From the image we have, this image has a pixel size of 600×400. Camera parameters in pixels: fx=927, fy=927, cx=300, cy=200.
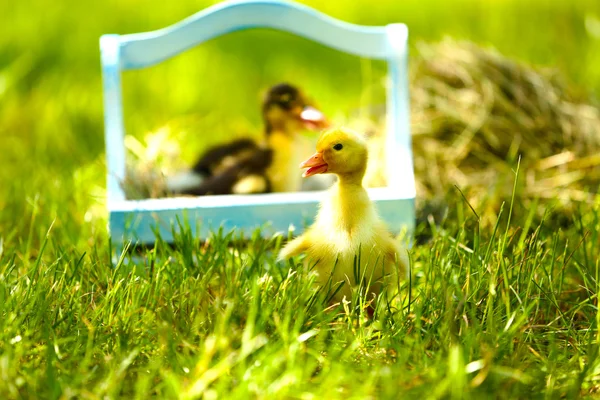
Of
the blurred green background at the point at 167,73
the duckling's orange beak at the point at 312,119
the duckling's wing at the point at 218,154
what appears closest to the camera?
the duckling's orange beak at the point at 312,119

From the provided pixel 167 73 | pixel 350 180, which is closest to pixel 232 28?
pixel 350 180

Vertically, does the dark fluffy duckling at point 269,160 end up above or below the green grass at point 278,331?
above

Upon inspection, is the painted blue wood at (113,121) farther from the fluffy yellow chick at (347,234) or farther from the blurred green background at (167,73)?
the fluffy yellow chick at (347,234)

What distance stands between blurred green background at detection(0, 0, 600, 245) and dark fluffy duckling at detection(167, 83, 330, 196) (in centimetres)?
35

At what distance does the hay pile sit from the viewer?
3256 millimetres

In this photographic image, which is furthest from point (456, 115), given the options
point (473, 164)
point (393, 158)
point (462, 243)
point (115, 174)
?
point (115, 174)

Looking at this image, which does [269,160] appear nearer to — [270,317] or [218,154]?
[218,154]

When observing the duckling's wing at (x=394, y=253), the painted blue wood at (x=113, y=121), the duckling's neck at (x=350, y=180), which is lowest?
the duckling's wing at (x=394, y=253)

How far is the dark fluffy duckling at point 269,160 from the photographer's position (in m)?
3.06

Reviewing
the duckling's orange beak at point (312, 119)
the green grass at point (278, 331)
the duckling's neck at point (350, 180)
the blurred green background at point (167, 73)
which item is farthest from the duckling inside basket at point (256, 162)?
the duckling's neck at point (350, 180)

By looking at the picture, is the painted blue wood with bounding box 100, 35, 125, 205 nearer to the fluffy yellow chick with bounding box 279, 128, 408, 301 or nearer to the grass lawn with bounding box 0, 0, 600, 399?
the grass lawn with bounding box 0, 0, 600, 399

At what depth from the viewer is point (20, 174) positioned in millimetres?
3406

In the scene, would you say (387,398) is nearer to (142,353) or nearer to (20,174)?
(142,353)

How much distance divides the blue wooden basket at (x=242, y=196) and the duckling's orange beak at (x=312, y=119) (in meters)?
0.26
